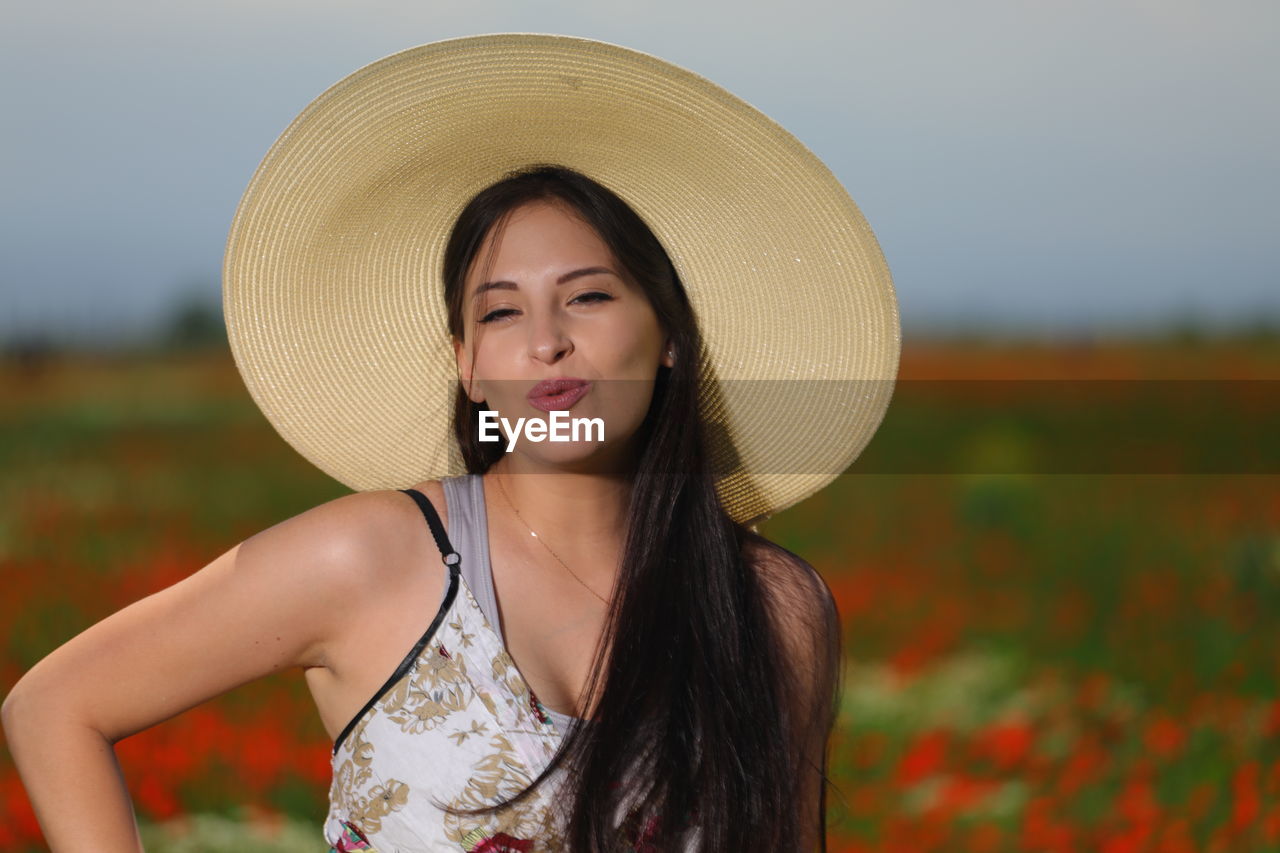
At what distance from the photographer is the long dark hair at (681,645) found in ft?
6.91

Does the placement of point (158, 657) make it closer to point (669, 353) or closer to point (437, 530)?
point (437, 530)

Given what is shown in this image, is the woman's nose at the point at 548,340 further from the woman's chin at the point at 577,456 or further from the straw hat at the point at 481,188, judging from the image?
the straw hat at the point at 481,188

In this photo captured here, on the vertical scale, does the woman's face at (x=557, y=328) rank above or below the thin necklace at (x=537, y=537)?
above

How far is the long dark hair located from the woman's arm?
1.38 feet

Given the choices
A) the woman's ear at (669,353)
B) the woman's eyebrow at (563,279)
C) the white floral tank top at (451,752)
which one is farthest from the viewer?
the woman's ear at (669,353)

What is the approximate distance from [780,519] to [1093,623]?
1514 mm

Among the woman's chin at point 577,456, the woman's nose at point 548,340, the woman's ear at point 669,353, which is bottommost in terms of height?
the woman's chin at point 577,456

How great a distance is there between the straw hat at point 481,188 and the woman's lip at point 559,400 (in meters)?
0.46

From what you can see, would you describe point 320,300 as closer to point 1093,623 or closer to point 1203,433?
point 1093,623

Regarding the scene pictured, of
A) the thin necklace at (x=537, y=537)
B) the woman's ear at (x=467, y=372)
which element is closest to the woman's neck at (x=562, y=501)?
the thin necklace at (x=537, y=537)

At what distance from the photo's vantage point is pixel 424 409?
8.29ft

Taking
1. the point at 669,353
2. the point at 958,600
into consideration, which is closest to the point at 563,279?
the point at 669,353

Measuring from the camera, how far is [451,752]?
197 centimetres

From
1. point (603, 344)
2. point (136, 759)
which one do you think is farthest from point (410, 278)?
point (136, 759)
